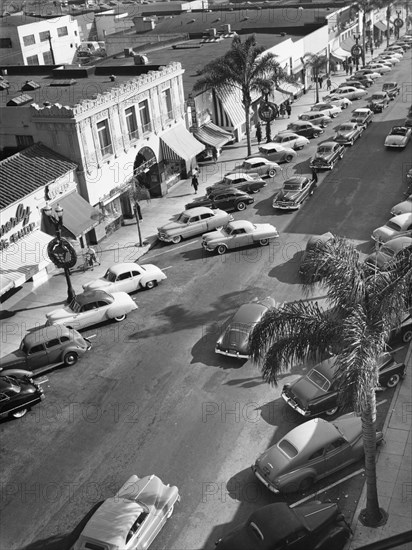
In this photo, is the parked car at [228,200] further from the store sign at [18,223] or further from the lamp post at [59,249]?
the lamp post at [59,249]

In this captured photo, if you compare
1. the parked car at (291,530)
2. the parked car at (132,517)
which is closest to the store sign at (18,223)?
the parked car at (132,517)

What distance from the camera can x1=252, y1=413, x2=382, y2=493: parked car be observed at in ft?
66.4

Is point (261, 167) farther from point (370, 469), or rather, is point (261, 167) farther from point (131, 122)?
point (370, 469)

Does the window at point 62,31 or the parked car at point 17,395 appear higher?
the window at point 62,31

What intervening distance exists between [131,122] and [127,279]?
13.8m

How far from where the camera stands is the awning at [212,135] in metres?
51.4

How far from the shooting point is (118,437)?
2358 cm

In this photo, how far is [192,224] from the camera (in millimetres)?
39531

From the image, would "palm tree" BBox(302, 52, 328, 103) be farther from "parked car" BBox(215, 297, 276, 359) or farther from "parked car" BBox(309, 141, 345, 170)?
"parked car" BBox(215, 297, 276, 359)

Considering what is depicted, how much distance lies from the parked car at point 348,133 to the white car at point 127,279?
26.0 m

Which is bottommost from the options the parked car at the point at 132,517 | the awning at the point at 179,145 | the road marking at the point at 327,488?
the road marking at the point at 327,488

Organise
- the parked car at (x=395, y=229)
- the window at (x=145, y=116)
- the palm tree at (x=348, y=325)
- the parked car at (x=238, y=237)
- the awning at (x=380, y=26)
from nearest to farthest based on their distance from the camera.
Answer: the palm tree at (x=348, y=325), the parked car at (x=395, y=229), the parked car at (x=238, y=237), the window at (x=145, y=116), the awning at (x=380, y=26)

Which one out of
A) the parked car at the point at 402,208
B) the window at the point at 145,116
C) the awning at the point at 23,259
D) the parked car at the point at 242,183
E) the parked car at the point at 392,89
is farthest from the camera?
the parked car at the point at 392,89

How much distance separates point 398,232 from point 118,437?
63.3ft
